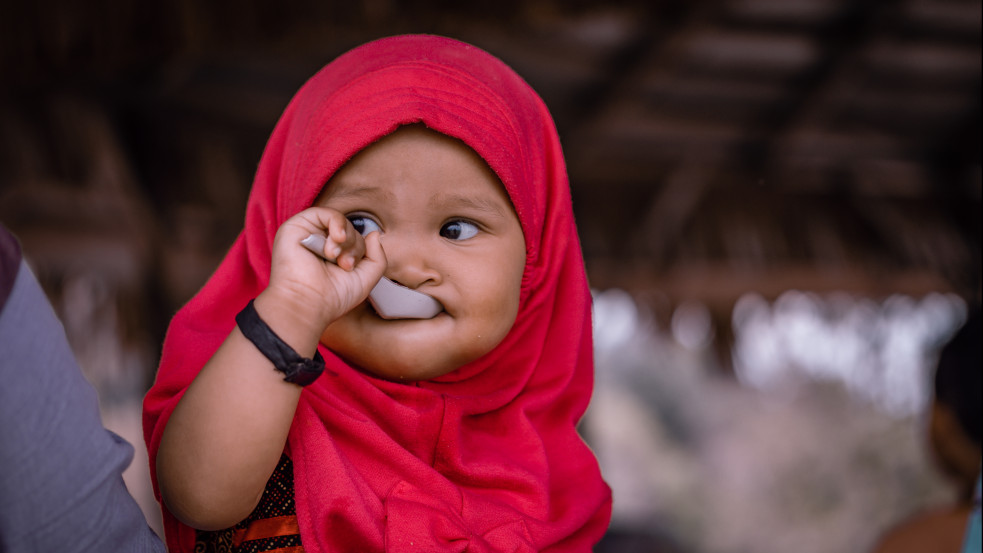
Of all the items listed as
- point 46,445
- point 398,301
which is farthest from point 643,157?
point 46,445

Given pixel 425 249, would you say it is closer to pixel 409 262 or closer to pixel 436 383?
pixel 409 262

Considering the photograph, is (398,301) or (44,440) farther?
(398,301)

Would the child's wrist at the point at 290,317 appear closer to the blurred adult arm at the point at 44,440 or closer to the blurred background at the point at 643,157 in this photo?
the blurred adult arm at the point at 44,440

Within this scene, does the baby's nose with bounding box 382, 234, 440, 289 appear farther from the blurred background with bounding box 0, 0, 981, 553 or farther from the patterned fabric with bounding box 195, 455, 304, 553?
the blurred background with bounding box 0, 0, 981, 553

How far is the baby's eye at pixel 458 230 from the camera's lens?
1.01m

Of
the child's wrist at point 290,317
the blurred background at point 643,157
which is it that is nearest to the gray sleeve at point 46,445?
the child's wrist at point 290,317

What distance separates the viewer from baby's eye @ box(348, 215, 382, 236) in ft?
3.21

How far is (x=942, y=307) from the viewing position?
14.9 ft

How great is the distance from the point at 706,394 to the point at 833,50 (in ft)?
22.6

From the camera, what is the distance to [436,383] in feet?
3.48

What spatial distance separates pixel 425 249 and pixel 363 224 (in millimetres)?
85

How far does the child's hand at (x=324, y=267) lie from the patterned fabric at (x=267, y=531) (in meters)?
0.24

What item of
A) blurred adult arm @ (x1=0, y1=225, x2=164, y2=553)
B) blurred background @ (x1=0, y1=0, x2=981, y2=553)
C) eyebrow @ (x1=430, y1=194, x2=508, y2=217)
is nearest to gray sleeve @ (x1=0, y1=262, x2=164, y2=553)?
Result: blurred adult arm @ (x1=0, y1=225, x2=164, y2=553)

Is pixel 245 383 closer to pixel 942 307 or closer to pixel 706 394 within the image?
pixel 942 307
